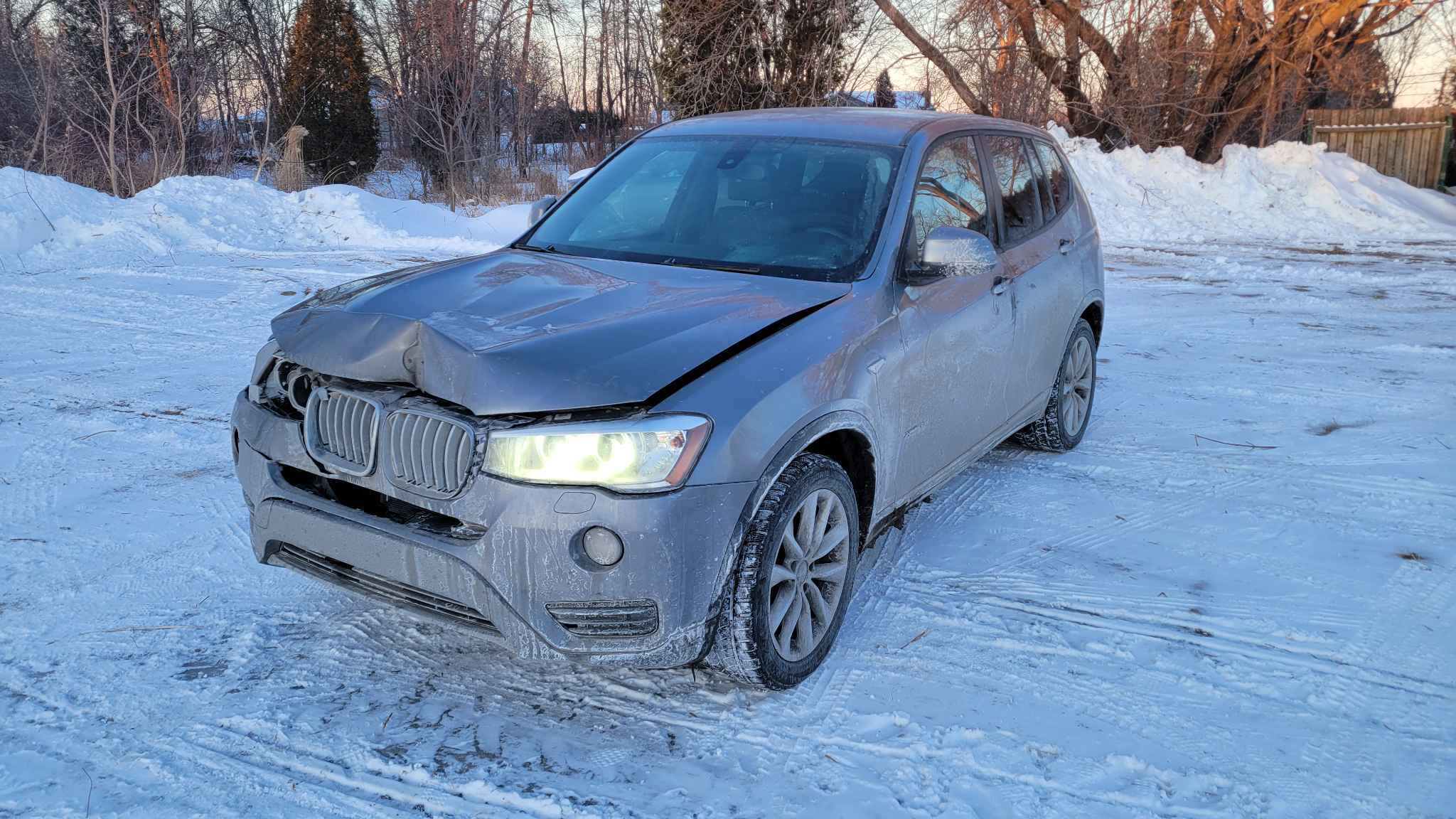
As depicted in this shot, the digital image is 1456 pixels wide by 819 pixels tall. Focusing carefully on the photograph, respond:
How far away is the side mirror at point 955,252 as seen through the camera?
365 cm

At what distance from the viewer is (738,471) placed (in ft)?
9.26

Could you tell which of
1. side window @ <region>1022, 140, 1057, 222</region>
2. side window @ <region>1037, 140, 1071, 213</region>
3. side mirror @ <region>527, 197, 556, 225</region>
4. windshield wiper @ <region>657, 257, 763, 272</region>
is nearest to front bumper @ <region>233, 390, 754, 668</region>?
windshield wiper @ <region>657, 257, 763, 272</region>

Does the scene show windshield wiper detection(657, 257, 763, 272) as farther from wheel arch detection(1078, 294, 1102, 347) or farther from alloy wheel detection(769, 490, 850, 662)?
wheel arch detection(1078, 294, 1102, 347)

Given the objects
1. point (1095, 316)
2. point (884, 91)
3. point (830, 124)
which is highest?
point (884, 91)

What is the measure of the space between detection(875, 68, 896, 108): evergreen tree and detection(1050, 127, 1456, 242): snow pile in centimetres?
356

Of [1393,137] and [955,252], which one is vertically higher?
[1393,137]

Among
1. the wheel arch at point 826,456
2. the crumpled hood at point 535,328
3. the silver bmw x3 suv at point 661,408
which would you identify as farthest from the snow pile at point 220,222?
the wheel arch at point 826,456

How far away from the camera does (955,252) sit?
3652mm

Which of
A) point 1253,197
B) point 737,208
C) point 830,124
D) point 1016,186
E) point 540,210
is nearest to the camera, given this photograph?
point 737,208

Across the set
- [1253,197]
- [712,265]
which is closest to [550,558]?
[712,265]

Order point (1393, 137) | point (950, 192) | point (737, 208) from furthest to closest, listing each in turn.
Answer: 1. point (1393, 137)
2. point (950, 192)
3. point (737, 208)

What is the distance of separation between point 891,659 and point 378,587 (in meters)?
1.61

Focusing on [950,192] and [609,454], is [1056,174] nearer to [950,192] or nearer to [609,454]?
[950,192]

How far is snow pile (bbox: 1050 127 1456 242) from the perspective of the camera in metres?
16.8
